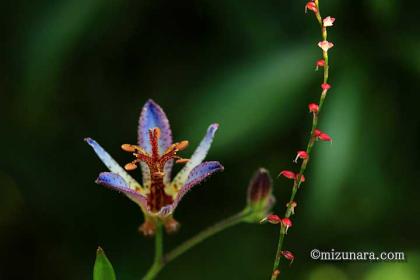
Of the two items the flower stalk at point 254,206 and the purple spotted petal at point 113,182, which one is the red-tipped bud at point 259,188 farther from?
the purple spotted petal at point 113,182

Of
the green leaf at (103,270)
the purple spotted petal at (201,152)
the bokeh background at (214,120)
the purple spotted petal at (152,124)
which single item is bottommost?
the green leaf at (103,270)

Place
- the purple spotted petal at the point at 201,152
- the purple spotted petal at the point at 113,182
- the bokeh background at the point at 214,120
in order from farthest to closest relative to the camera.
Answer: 1. the bokeh background at the point at 214,120
2. the purple spotted petal at the point at 201,152
3. the purple spotted petal at the point at 113,182

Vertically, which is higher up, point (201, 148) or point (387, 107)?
point (387, 107)

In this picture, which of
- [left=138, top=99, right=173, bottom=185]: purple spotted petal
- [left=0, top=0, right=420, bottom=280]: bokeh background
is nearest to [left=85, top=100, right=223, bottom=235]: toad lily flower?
[left=138, top=99, right=173, bottom=185]: purple spotted petal

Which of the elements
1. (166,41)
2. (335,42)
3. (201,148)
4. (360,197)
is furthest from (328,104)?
(201,148)

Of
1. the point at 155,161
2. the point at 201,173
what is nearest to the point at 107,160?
the point at 155,161

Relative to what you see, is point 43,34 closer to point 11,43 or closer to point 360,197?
point 11,43

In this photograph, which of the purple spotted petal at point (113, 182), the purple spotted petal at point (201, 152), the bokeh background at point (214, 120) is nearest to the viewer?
the purple spotted petal at point (113, 182)

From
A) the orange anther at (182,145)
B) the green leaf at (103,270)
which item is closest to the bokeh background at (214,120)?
the orange anther at (182,145)
